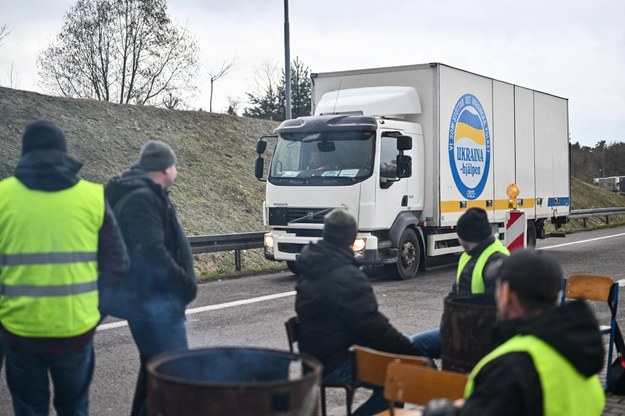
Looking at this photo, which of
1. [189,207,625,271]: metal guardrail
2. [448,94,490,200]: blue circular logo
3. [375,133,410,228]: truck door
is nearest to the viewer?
[375,133,410,228]: truck door

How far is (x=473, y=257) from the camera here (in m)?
5.46

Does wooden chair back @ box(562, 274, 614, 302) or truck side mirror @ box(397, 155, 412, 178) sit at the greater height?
truck side mirror @ box(397, 155, 412, 178)

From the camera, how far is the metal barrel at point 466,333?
4398 mm

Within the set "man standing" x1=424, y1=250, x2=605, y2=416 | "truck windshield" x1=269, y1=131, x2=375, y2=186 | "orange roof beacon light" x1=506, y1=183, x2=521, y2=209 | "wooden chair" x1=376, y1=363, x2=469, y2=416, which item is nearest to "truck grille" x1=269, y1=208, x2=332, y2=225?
"truck windshield" x1=269, y1=131, x2=375, y2=186

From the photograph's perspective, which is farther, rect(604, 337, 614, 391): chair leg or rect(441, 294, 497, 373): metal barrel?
rect(604, 337, 614, 391): chair leg

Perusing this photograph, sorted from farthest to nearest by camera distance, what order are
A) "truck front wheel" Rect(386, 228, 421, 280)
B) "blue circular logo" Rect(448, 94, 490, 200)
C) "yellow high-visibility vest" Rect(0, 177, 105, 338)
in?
"blue circular logo" Rect(448, 94, 490, 200) → "truck front wheel" Rect(386, 228, 421, 280) → "yellow high-visibility vest" Rect(0, 177, 105, 338)

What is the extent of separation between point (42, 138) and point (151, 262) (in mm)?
958

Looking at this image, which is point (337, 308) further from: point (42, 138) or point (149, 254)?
point (42, 138)

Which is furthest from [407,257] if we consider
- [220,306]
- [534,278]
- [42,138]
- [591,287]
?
[534,278]

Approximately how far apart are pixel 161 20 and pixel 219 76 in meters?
6.17

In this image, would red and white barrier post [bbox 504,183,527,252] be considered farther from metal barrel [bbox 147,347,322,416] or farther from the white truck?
metal barrel [bbox 147,347,322,416]

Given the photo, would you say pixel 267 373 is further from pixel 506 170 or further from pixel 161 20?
pixel 161 20

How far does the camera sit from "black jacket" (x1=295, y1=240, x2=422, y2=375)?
180 inches

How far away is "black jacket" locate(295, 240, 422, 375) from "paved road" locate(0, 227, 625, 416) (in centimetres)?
143
